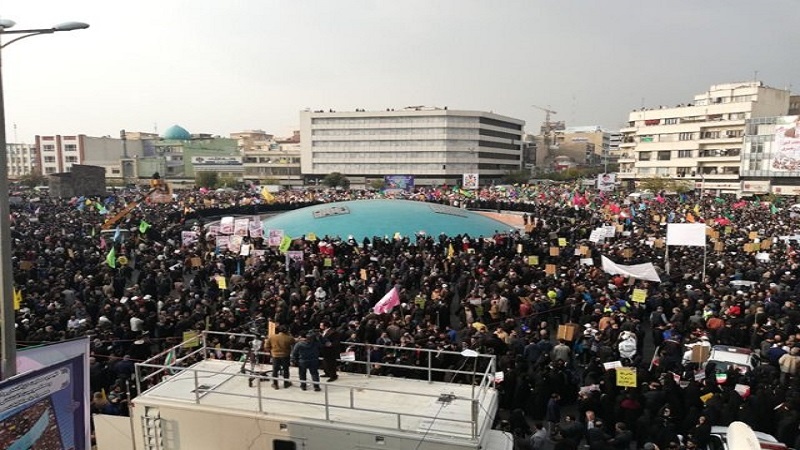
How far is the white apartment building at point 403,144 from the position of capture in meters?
107

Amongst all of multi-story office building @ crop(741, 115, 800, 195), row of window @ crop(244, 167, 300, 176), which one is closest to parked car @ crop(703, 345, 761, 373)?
multi-story office building @ crop(741, 115, 800, 195)

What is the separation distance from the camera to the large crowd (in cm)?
902

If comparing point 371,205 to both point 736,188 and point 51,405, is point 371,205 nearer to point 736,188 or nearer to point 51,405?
point 51,405

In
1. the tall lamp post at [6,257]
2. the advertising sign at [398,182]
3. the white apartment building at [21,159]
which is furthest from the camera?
the white apartment building at [21,159]

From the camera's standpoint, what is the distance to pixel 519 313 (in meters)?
15.1

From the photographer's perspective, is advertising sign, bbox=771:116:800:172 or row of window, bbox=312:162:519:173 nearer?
advertising sign, bbox=771:116:800:172

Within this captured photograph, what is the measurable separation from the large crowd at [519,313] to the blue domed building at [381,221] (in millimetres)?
5431

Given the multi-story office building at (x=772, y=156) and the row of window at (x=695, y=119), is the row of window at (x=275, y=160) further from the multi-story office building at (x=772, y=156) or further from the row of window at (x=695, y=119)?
the multi-story office building at (x=772, y=156)

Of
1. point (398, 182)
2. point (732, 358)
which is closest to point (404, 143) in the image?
point (398, 182)

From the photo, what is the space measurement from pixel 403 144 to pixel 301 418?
341 feet

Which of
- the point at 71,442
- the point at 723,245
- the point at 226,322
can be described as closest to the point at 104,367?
the point at 226,322

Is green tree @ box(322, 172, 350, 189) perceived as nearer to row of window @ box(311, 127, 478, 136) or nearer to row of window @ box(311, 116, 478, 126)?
row of window @ box(311, 127, 478, 136)

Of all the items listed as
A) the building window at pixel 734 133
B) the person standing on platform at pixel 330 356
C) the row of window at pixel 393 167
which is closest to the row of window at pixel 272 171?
the row of window at pixel 393 167

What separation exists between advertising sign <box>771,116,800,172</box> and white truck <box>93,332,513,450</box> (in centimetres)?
7538
